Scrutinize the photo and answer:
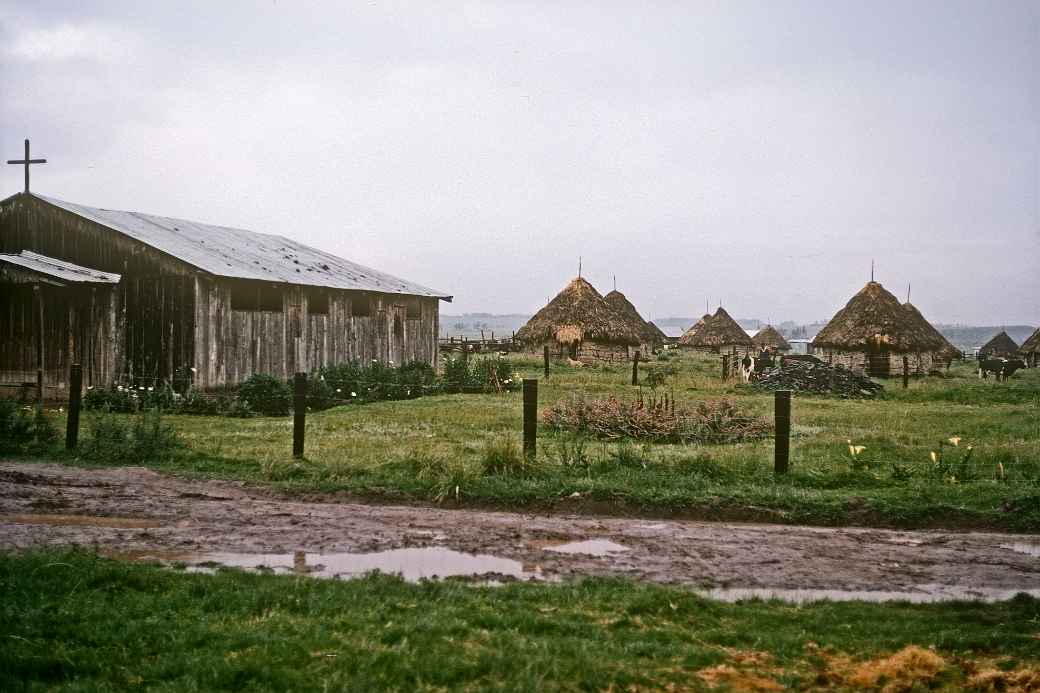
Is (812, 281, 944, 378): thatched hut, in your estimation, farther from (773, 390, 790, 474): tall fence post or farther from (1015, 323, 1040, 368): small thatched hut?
(773, 390, 790, 474): tall fence post

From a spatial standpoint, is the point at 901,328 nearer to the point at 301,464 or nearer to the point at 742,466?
the point at 742,466

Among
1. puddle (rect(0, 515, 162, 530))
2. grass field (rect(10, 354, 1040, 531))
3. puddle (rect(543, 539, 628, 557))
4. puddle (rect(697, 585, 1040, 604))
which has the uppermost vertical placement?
grass field (rect(10, 354, 1040, 531))

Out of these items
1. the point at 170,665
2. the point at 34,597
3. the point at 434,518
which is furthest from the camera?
the point at 434,518

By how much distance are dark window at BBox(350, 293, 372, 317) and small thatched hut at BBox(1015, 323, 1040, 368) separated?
42.2m

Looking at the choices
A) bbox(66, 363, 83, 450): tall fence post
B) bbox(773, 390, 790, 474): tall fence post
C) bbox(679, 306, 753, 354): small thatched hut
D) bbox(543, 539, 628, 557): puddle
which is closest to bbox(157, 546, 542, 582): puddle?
bbox(543, 539, 628, 557): puddle

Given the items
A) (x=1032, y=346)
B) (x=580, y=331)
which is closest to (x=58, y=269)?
(x=580, y=331)

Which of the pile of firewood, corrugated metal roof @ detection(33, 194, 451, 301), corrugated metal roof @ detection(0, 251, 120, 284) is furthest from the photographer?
the pile of firewood

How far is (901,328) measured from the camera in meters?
36.9

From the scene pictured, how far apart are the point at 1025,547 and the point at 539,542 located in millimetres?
4494

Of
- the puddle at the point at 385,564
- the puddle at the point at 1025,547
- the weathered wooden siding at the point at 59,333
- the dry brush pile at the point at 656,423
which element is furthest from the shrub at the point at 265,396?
the puddle at the point at 1025,547

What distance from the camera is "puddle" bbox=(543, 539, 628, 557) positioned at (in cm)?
769

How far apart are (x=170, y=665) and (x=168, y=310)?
1860 centimetres

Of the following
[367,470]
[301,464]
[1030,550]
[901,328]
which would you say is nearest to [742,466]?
[1030,550]

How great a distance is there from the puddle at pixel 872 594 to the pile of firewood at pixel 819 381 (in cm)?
2032
